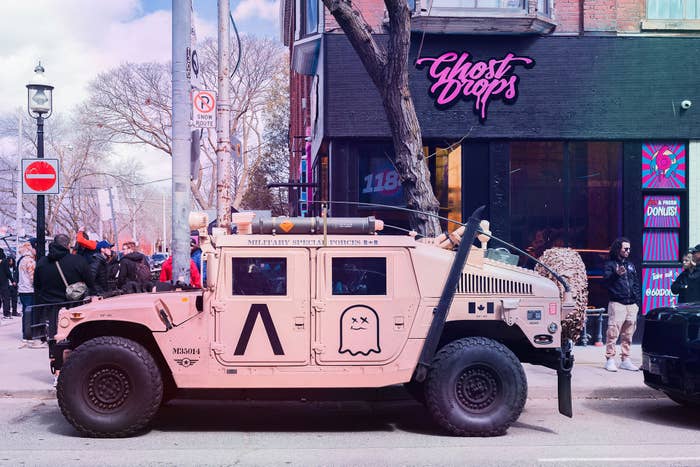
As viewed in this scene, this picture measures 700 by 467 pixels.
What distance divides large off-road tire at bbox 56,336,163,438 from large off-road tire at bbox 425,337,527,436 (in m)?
2.59

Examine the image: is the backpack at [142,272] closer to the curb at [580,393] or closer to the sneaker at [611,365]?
the curb at [580,393]

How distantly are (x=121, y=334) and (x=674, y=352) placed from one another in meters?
5.51

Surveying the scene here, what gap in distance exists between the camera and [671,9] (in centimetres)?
1373

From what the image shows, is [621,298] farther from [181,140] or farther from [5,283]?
[5,283]

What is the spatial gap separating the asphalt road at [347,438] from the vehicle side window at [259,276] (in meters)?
1.39

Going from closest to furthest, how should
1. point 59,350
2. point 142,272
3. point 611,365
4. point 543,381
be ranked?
point 59,350 < point 543,381 < point 611,365 < point 142,272

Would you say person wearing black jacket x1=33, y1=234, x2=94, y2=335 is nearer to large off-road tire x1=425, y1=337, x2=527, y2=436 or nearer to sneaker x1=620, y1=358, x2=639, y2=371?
large off-road tire x1=425, y1=337, x2=527, y2=436

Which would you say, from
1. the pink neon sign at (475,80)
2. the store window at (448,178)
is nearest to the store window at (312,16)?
the pink neon sign at (475,80)

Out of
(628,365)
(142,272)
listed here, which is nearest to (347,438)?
(628,365)

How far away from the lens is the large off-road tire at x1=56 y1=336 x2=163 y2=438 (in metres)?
7.09

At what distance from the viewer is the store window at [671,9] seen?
13719mm

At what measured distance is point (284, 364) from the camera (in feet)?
23.6

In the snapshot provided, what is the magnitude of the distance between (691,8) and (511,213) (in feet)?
15.9

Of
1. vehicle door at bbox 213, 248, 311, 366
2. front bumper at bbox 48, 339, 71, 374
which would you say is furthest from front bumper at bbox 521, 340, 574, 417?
front bumper at bbox 48, 339, 71, 374
